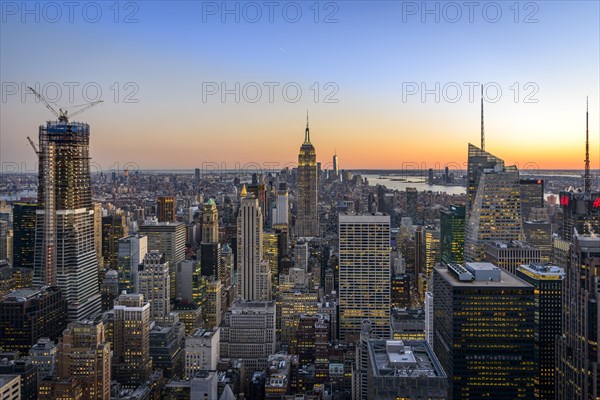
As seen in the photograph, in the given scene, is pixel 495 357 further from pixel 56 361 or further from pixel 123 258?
pixel 123 258

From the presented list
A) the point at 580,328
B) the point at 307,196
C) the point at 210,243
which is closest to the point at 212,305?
the point at 210,243

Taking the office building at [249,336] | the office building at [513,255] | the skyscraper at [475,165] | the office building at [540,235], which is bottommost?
the office building at [249,336]

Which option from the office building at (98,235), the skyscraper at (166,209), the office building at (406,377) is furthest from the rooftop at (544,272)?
the skyscraper at (166,209)

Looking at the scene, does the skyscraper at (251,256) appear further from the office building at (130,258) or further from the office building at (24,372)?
the office building at (24,372)

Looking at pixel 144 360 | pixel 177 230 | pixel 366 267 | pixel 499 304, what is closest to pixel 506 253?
pixel 366 267

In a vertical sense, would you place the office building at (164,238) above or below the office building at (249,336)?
above

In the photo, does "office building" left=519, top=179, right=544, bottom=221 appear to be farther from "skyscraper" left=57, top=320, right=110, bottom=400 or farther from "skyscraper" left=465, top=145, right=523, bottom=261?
"skyscraper" left=57, top=320, right=110, bottom=400
